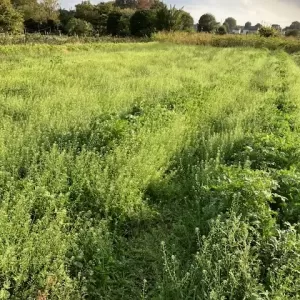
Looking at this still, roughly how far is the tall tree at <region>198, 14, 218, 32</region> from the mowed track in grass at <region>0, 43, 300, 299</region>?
50.5 m

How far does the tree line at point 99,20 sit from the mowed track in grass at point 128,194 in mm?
33073

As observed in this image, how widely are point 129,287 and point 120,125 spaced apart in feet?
9.97

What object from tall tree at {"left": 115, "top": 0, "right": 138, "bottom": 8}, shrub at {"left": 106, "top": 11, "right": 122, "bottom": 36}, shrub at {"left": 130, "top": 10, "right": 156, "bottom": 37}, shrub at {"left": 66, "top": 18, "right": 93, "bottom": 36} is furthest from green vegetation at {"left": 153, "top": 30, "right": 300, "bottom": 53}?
tall tree at {"left": 115, "top": 0, "right": 138, "bottom": 8}

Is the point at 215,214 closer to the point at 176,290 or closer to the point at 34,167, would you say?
the point at 176,290

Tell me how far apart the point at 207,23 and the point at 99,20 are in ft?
64.2

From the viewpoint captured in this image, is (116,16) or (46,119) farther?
(116,16)

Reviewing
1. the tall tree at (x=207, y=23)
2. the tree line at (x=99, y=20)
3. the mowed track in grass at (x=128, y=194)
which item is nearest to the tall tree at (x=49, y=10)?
the tree line at (x=99, y=20)

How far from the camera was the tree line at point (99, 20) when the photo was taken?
39500 mm

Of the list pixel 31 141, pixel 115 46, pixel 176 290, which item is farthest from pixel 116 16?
pixel 176 290

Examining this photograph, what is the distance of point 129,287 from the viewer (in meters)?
3.55

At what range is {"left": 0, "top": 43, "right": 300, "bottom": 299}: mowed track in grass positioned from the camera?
327cm

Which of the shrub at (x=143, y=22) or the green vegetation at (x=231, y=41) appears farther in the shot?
the shrub at (x=143, y=22)

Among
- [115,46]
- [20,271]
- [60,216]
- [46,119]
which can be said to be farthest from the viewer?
[115,46]

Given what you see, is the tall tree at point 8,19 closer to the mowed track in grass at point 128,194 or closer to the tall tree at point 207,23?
the mowed track in grass at point 128,194
